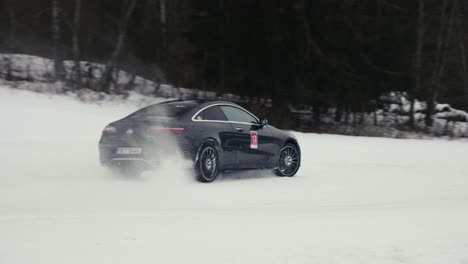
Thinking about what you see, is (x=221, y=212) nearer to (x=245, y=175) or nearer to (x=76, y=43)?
(x=245, y=175)

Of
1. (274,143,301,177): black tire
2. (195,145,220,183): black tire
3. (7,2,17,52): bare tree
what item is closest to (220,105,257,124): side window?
(195,145,220,183): black tire

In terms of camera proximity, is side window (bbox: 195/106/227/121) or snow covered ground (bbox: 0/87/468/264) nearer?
snow covered ground (bbox: 0/87/468/264)

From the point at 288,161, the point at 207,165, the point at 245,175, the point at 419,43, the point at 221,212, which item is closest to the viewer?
the point at 221,212

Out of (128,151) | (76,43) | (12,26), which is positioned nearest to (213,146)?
(128,151)

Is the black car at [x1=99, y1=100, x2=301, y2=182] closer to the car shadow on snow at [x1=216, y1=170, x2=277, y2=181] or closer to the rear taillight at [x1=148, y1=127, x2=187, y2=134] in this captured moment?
the rear taillight at [x1=148, y1=127, x2=187, y2=134]

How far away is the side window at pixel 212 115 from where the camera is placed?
1239 cm

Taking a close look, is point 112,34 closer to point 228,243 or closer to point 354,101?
point 354,101

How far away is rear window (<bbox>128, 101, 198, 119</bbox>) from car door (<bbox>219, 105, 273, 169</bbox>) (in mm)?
792

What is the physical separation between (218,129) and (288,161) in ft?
8.48

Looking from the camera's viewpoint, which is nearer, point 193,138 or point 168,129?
point 168,129

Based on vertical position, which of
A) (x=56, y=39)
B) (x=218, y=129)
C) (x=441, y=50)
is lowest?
(x=218, y=129)

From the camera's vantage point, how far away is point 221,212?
30.3 feet

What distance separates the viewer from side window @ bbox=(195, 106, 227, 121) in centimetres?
1239

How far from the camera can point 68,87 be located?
2502 centimetres
